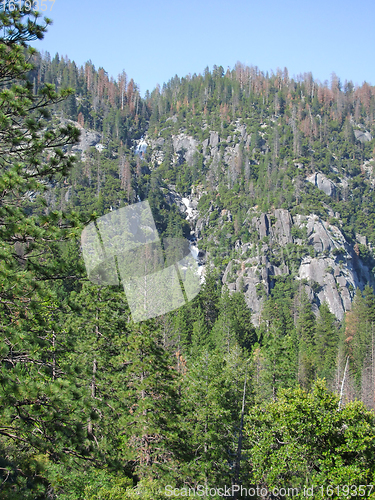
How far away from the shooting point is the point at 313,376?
38156 millimetres

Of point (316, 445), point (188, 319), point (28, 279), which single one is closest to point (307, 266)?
point (188, 319)

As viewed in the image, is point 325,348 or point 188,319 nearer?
point 188,319

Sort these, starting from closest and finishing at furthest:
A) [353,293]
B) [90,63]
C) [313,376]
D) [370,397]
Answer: [370,397] → [313,376] → [353,293] → [90,63]

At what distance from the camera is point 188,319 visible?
4428cm

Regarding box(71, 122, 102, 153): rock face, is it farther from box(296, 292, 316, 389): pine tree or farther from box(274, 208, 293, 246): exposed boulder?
box(296, 292, 316, 389): pine tree

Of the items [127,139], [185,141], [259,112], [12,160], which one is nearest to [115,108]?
[127,139]

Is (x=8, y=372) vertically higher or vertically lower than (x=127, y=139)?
lower

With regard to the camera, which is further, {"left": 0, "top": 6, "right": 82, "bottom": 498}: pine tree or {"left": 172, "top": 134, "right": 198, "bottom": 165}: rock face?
{"left": 172, "top": 134, "right": 198, "bottom": 165}: rock face

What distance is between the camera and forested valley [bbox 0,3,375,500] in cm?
595

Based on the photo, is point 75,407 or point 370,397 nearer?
point 75,407

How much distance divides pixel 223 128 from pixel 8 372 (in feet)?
454


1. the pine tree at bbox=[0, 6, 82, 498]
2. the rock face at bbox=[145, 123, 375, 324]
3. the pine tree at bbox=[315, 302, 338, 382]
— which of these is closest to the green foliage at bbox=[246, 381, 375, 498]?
the pine tree at bbox=[0, 6, 82, 498]

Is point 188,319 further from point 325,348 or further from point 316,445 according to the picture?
point 316,445

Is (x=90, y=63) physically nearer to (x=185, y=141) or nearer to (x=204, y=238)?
(x=185, y=141)
